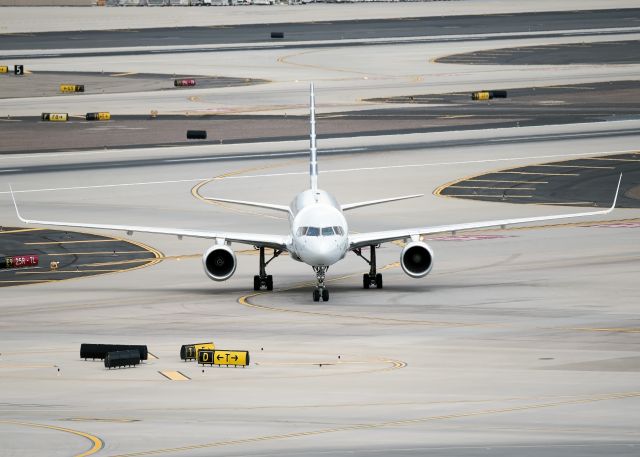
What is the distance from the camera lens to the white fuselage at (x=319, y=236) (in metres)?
59.3

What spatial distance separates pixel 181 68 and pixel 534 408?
143 m

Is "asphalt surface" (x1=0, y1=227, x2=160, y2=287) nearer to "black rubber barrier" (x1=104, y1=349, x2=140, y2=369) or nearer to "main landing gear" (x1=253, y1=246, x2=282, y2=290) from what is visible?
"main landing gear" (x1=253, y1=246, x2=282, y2=290)

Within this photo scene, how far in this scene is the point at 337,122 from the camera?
12850 centimetres

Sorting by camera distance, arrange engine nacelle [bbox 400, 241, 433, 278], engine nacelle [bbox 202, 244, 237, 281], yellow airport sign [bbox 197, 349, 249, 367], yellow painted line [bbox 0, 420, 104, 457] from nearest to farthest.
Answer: yellow painted line [bbox 0, 420, 104, 457]
yellow airport sign [bbox 197, 349, 249, 367]
engine nacelle [bbox 400, 241, 433, 278]
engine nacelle [bbox 202, 244, 237, 281]

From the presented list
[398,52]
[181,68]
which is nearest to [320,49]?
[398,52]

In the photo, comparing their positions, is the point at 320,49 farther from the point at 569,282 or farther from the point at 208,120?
the point at 569,282

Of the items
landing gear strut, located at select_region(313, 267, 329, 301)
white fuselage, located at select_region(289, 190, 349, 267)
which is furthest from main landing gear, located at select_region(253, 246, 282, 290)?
landing gear strut, located at select_region(313, 267, 329, 301)

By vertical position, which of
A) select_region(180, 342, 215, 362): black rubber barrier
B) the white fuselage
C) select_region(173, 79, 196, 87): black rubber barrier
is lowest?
select_region(180, 342, 215, 362): black rubber barrier

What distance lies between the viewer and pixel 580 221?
3241 inches

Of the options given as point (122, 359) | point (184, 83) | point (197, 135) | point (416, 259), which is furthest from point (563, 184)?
point (184, 83)

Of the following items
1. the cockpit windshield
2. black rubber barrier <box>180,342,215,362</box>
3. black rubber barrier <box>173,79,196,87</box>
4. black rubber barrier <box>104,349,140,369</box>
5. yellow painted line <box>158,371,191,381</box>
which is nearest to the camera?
yellow painted line <box>158,371,191,381</box>

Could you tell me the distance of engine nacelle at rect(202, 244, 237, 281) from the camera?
62.2 m

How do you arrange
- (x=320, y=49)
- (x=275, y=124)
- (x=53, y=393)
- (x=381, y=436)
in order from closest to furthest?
(x=381, y=436) < (x=53, y=393) < (x=275, y=124) < (x=320, y=49)

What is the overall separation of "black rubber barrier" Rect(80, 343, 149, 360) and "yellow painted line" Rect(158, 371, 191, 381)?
5.88ft
